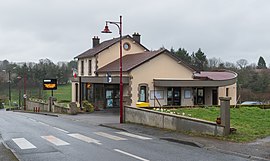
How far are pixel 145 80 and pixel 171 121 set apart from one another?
17822 millimetres

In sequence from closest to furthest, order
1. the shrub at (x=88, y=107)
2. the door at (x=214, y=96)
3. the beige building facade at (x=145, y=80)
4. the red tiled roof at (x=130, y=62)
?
the beige building facade at (x=145, y=80) → the red tiled roof at (x=130, y=62) → the shrub at (x=88, y=107) → the door at (x=214, y=96)

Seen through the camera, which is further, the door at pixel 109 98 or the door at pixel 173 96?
the door at pixel 109 98

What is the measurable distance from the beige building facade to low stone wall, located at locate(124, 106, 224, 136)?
1012cm

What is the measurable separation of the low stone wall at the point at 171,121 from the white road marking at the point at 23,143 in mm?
6558

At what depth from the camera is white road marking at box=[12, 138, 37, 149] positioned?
43.6 feet

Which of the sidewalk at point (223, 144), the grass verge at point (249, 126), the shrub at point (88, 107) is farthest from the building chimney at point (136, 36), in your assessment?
the sidewalk at point (223, 144)

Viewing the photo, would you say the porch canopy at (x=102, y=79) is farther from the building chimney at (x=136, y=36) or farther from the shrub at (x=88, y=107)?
the building chimney at (x=136, y=36)

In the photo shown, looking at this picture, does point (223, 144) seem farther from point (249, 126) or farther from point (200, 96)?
point (200, 96)

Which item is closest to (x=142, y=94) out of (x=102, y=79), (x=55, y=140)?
(x=102, y=79)

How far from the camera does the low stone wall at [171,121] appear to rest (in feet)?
49.0

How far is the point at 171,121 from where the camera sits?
17.4 meters

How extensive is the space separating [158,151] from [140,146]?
1.33 meters

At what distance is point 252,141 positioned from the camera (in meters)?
13.3

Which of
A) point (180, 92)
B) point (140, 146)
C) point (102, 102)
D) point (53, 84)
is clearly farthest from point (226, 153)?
point (53, 84)
